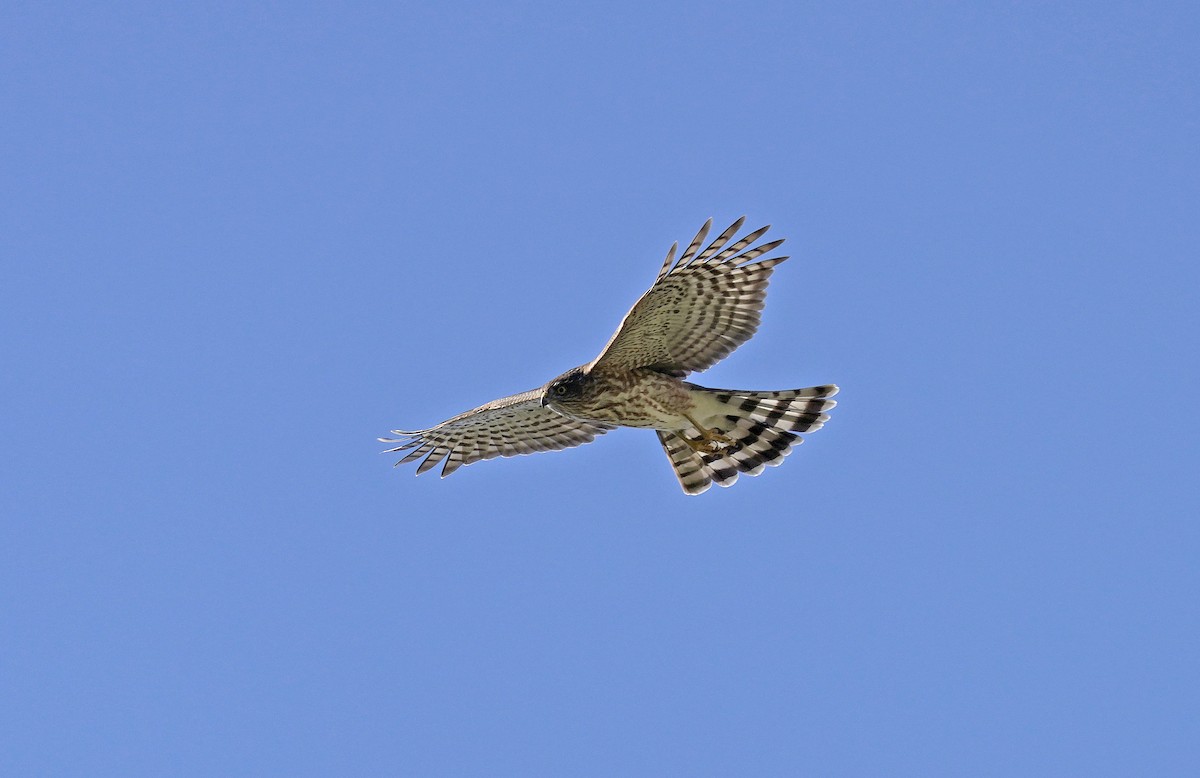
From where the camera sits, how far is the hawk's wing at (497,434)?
1652 cm

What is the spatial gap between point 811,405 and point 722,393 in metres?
0.90

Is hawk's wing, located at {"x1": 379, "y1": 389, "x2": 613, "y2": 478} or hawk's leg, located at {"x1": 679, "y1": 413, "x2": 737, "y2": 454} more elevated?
hawk's wing, located at {"x1": 379, "y1": 389, "x2": 613, "y2": 478}

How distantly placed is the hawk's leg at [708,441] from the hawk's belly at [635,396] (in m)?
0.59

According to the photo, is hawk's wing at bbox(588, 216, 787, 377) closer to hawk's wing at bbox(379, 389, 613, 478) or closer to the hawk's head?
the hawk's head

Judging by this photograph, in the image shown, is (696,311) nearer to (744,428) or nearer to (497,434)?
(744,428)

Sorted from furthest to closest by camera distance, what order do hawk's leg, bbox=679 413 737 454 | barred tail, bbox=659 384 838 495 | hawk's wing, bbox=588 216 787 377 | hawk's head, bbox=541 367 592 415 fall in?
1. hawk's leg, bbox=679 413 737 454
2. barred tail, bbox=659 384 838 495
3. hawk's head, bbox=541 367 592 415
4. hawk's wing, bbox=588 216 787 377

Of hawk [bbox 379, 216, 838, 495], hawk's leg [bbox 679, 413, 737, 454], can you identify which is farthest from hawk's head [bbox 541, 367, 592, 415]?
hawk's leg [bbox 679, 413, 737, 454]

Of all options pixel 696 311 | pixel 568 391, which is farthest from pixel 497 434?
pixel 696 311

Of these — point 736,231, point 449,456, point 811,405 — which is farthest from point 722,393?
point 449,456

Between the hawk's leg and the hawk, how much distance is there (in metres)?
0.01

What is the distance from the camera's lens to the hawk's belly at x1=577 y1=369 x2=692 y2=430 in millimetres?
15469

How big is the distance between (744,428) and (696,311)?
1871mm

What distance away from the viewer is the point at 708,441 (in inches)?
642

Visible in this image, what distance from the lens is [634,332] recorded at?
14.9m
